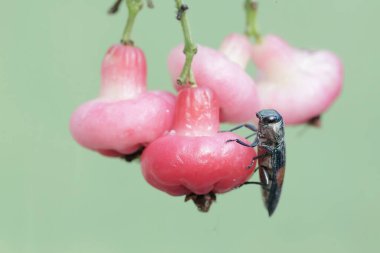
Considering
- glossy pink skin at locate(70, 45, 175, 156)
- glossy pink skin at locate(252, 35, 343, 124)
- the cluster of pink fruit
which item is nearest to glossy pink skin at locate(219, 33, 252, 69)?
the cluster of pink fruit

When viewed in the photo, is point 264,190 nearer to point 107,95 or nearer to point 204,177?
point 204,177

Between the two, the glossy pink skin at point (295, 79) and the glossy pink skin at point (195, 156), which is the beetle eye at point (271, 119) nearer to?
the glossy pink skin at point (195, 156)

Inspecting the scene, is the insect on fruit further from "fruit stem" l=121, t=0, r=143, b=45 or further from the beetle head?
"fruit stem" l=121, t=0, r=143, b=45

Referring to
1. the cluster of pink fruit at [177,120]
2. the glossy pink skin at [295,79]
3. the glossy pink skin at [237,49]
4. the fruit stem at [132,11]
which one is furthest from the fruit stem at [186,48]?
the glossy pink skin at [295,79]

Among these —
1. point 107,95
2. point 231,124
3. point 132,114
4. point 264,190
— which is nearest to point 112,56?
point 107,95

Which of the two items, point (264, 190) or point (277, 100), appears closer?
point (264, 190)

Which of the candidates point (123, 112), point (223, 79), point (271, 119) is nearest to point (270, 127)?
point (271, 119)

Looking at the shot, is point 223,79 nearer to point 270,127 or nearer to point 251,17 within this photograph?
point 270,127
